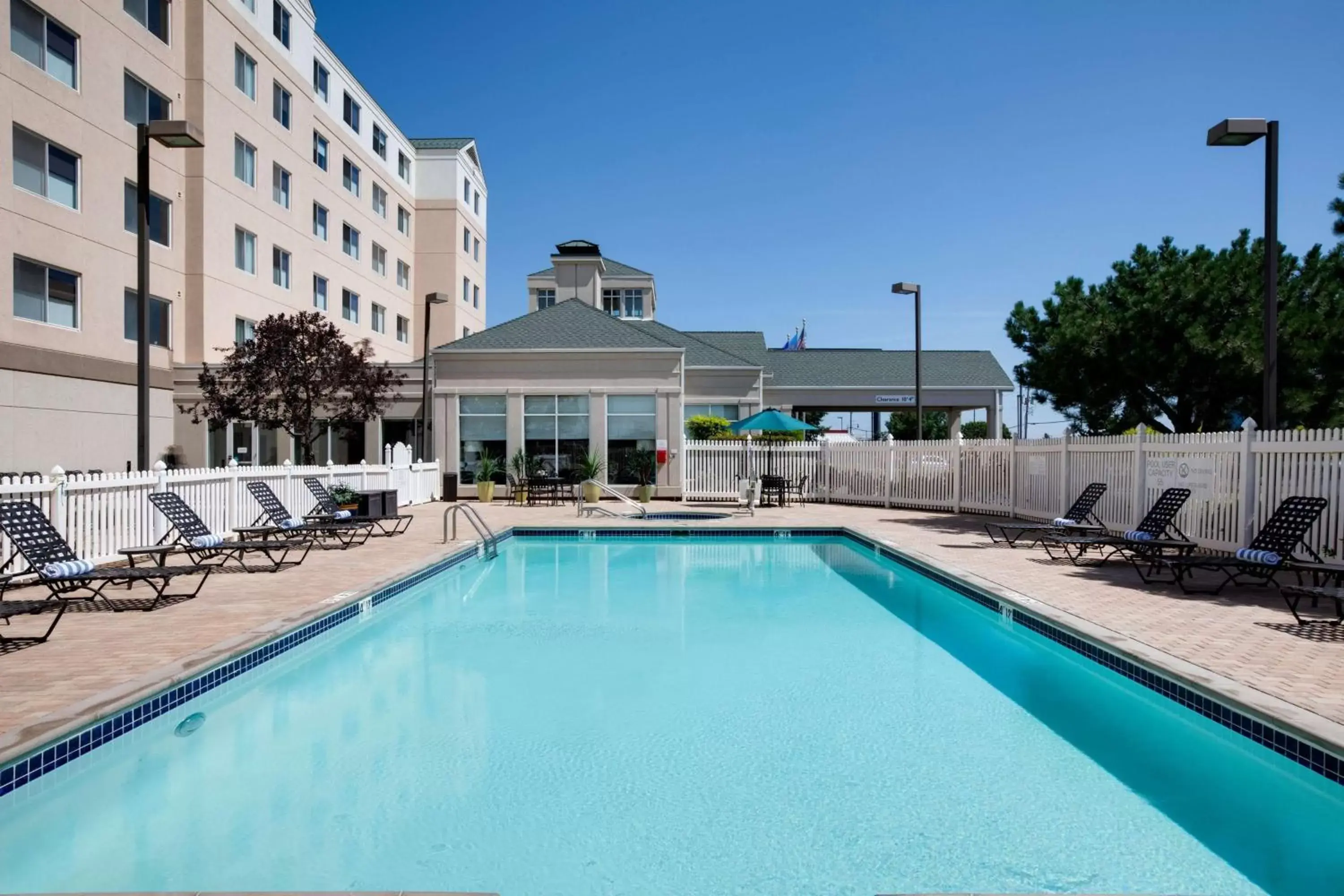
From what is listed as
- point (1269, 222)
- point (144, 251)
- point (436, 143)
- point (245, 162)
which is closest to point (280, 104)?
point (245, 162)

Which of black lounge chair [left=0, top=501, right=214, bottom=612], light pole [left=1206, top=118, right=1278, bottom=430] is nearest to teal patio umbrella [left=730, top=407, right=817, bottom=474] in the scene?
light pole [left=1206, top=118, right=1278, bottom=430]

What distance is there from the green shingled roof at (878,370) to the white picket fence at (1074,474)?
31.6 feet

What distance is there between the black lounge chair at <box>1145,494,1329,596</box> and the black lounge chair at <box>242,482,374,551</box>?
10368 millimetres

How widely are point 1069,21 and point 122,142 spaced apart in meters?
20.1

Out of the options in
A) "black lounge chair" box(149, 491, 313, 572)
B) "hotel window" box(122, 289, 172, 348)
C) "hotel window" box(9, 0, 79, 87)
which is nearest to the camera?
"black lounge chair" box(149, 491, 313, 572)

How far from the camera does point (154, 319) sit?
68.5 feet

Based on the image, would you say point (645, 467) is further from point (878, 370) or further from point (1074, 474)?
point (878, 370)

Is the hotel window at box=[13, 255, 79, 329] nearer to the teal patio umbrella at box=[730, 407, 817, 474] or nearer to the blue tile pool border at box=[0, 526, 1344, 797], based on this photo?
the blue tile pool border at box=[0, 526, 1344, 797]

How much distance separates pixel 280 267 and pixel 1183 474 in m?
24.9

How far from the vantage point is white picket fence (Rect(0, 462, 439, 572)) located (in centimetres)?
851

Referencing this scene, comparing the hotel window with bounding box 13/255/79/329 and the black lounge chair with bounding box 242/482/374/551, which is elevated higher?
the hotel window with bounding box 13/255/79/329

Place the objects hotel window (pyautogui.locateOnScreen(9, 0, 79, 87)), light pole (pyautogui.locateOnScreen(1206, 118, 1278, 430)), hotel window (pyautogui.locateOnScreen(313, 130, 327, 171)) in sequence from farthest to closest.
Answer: hotel window (pyautogui.locateOnScreen(313, 130, 327, 171)) → hotel window (pyautogui.locateOnScreen(9, 0, 79, 87)) → light pole (pyautogui.locateOnScreen(1206, 118, 1278, 430))

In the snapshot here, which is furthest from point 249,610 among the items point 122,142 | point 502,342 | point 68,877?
point 122,142

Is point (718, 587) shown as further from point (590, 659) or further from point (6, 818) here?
point (6, 818)
